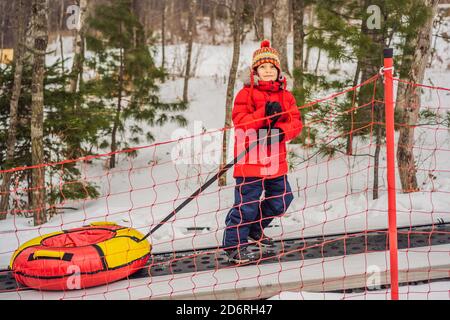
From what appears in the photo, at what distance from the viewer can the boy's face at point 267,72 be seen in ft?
12.7

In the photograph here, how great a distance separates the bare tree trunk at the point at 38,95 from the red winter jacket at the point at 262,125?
3.11m

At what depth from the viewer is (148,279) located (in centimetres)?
370

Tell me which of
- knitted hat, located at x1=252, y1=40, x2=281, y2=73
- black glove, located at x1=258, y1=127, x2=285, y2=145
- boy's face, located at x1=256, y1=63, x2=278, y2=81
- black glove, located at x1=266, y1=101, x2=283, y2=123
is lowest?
black glove, located at x1=258, y1=127, x2=285, y2=145

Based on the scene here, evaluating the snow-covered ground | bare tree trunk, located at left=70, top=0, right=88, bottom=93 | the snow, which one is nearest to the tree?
bare tree trunk, located at left=70, top=0, right=88, bottom=93

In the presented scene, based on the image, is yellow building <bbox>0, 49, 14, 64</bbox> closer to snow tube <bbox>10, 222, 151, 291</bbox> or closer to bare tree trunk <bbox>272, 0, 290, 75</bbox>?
bare tree trunk <bbox>272, 0, 290, 75</bbox>

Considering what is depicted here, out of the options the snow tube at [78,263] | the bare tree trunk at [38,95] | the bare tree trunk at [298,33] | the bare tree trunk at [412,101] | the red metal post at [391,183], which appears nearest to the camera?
the red metal post at [391,183]

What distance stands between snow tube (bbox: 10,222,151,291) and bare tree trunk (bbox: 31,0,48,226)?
242 centimetres

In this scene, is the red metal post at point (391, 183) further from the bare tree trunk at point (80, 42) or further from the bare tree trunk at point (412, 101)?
the bare tree trunk at point (80, 42)

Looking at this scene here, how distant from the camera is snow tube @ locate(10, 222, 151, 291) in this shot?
11.5 feet

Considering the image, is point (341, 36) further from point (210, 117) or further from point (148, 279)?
point (210, 117)

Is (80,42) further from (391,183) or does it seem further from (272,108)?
(391,183)

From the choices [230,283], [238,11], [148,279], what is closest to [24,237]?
[148,279]

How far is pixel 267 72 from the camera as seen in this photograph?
3883mm

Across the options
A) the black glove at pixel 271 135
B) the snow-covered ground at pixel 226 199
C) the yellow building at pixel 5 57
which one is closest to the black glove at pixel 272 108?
the black glove at pixel 271 135
